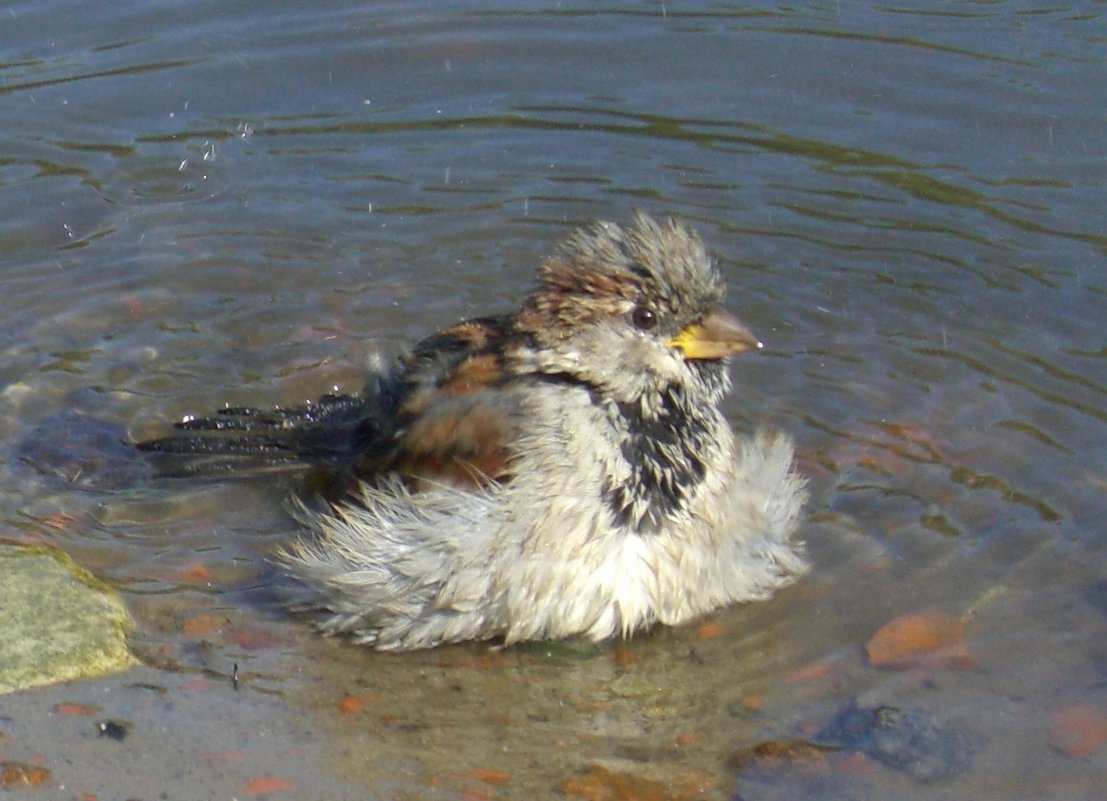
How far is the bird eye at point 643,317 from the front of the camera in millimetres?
4730

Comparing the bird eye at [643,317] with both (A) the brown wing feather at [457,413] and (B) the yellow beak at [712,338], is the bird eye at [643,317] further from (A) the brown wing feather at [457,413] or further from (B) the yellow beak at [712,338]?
(A) the brown wing feather at [457,413]

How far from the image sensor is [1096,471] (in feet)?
17.6

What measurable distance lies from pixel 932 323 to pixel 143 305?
2.89m

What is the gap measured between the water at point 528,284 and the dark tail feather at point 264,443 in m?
0.11

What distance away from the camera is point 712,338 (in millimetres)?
4758

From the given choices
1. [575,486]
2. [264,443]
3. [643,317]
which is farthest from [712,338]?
[264,443]

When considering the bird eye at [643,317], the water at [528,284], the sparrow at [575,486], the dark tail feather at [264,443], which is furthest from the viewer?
the dark tail feather at [264,443]

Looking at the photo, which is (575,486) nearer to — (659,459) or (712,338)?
(659,459)

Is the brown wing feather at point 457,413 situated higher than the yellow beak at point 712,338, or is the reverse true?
the yellow beak at point 712,338

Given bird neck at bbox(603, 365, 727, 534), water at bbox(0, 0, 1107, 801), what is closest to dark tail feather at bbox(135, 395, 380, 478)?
water at bbox(0, 0, 1107, 801)

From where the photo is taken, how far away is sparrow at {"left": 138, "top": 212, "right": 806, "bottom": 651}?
4.59 meters

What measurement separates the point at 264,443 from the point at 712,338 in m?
1.56

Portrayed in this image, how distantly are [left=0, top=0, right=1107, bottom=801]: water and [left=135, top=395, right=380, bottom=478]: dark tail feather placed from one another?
0.11 meters

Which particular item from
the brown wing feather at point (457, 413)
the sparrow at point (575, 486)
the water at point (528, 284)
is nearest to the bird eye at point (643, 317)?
the sparrow at point (575, 486)
